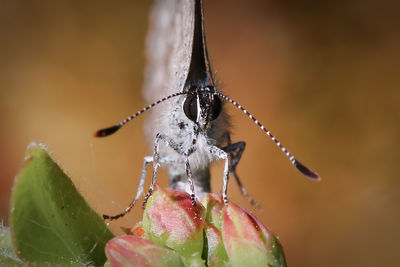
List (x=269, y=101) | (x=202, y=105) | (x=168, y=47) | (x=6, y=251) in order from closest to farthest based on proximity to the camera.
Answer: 1. (x=6, y=251)
2. (x=202, y=105)
3. (x=168, y=47)
4. (x=269, y=101)

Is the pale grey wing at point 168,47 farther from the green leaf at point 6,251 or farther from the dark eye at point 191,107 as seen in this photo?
the green leaf at point 6,251

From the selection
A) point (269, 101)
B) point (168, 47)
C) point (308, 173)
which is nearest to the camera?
point (308, 173)

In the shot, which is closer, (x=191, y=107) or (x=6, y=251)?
(x=6, y=251)

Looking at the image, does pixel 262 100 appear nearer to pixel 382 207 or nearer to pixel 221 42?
pixel 221 42

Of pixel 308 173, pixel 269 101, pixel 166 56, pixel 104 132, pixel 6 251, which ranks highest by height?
pixel 166 56

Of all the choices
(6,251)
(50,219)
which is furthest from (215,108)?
(6,251)

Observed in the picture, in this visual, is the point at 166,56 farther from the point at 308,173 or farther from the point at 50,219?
the point at 50,219

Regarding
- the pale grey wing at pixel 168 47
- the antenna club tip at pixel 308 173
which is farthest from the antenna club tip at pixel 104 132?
the antenna club tip at pixel 308 173

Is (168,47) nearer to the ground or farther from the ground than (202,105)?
farther from the ground
